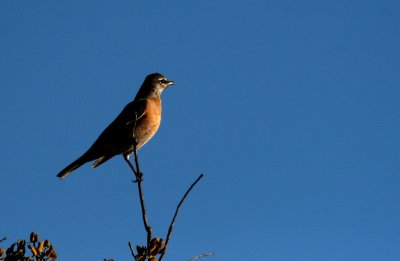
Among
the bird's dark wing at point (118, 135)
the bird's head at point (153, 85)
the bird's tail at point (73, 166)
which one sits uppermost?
the bird's head at point (153, 85)

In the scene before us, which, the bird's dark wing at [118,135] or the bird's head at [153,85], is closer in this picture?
→ the bird's dark wing at [118,135]

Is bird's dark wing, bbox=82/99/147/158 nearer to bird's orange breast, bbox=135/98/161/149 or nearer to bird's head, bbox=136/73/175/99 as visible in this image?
bird's orange breast, bbox=135/98/161/149

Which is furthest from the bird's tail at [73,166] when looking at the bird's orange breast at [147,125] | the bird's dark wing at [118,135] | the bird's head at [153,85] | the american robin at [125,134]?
the bird's head at [153,85]

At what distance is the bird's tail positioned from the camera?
7.55 meters

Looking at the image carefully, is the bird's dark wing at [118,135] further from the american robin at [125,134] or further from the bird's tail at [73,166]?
the bird's tail at [73,166]

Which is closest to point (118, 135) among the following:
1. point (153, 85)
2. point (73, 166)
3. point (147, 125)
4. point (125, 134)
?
point (125, 134)

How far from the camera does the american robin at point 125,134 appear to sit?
24.8 ft

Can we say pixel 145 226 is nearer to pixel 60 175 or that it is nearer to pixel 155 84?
pixel 60 175

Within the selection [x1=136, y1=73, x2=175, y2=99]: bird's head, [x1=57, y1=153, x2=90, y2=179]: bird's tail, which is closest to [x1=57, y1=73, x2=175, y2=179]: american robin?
[x1=57, y1=153, x2=90, y2=179]: bird's tail

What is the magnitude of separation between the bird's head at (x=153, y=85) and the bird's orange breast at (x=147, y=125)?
80 centimetres

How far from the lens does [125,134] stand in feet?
24.9

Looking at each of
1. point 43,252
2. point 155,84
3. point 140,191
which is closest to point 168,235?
point 140,191

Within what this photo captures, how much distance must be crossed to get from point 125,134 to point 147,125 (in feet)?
0.99

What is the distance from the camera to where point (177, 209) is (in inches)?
129
